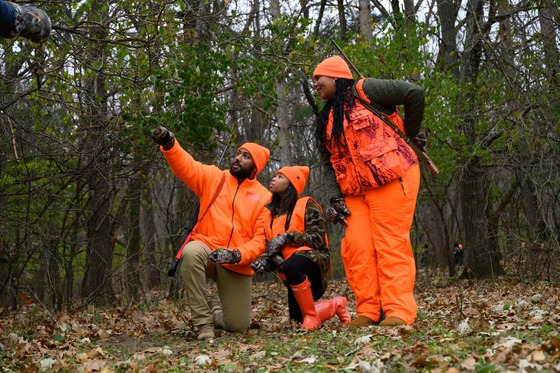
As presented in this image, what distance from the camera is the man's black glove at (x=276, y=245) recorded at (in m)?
7.00

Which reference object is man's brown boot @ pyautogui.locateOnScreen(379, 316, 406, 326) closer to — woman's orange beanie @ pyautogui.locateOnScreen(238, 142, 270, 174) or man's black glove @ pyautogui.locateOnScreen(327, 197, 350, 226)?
man's black glove @ pyautogui.locateOnScreen(327, 197, 350, 226)

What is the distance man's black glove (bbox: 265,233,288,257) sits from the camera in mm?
7000

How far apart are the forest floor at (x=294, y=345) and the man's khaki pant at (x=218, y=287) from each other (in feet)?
0.60

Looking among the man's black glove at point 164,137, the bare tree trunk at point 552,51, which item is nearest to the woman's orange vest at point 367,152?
the man's black glove at point 164,137

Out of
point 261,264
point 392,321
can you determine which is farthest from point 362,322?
point 261,264

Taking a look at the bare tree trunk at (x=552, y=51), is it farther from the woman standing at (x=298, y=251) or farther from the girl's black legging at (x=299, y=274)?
the girl's black legging at (x=299, y=274)

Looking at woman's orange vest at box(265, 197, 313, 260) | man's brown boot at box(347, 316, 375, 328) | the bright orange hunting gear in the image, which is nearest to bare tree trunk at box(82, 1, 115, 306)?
woman's orange vest at box(265, 197, 313, 260)

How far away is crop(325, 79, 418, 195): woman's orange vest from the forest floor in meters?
1.29

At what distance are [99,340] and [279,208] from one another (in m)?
2.12

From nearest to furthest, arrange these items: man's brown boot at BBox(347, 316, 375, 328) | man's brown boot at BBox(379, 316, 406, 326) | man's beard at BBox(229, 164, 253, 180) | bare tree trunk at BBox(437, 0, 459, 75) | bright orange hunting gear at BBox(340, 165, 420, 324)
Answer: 1. man's brown boot at BBox(379, 316, 406, 326)
2. bright orange hunting gear at BBox(340, 165, 420, 324)
3. man's brown boot at BBox(347, 316, 375, 328)
4. man's beard at BBox(229, 164, 253, 180)
5. bare tree trunk at BBox(437, 0, 459, 75)

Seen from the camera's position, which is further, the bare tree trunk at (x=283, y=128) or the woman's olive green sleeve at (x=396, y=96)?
the bare tree trunk at (x=283, y=128)

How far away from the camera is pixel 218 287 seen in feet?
24.1

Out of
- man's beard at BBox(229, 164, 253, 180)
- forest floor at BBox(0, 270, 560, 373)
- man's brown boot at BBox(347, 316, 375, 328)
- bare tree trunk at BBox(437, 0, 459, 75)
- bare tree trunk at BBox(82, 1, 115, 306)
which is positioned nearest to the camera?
forest floor at BBox(0, 270, 560, 373)

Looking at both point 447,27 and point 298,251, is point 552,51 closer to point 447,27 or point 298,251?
point 298,251
